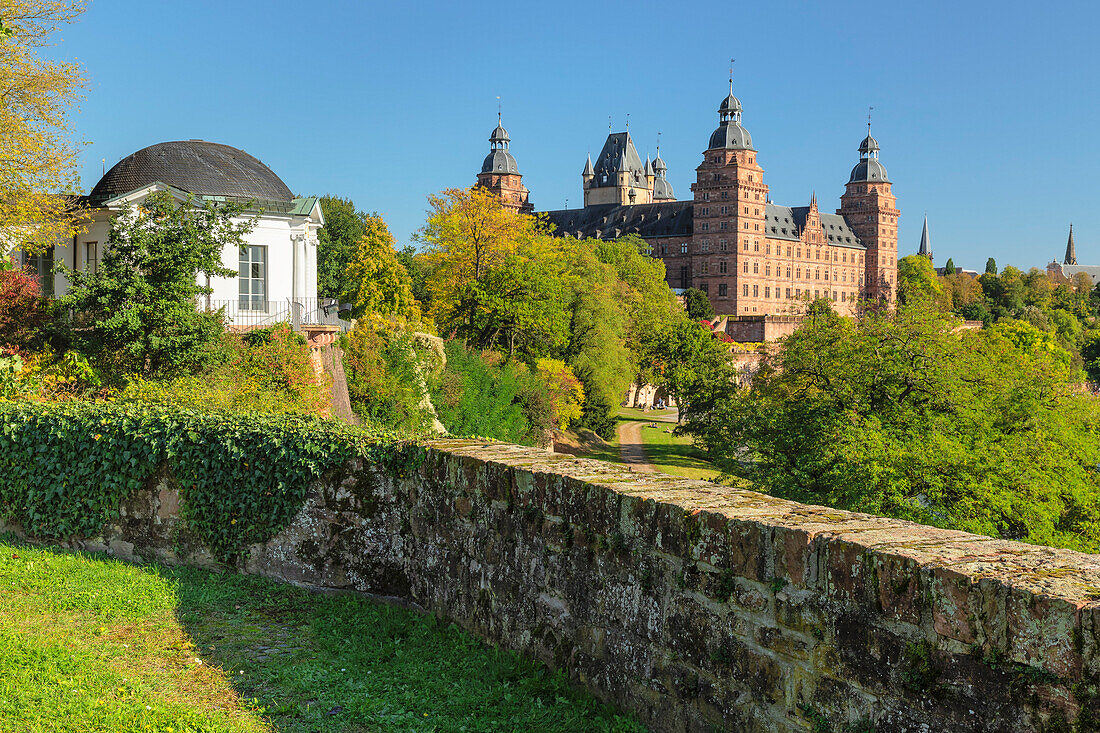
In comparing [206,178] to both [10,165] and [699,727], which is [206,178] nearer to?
[10,165]

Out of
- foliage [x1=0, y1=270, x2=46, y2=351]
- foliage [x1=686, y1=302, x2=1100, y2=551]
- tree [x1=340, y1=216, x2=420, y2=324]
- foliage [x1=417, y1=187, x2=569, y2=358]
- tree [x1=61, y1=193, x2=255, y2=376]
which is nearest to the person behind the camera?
tree [x1=61, y1=193, x2=255, y2=376]

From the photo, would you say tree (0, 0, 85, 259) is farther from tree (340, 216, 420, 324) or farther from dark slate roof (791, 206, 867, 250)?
dark slate roof (791, 206, 867, 250)

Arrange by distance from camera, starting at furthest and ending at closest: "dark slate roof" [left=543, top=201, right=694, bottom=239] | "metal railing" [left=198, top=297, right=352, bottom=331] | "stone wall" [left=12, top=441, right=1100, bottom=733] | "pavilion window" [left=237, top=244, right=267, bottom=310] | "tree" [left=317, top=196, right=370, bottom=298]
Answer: "dark slate roof" [left=543, top=201, right=694, bottom=239] → "tree" [left=317, top=196, right=370, bottom=298] → "pavilion window" [left=237, top=244, right=267, bottom=310] → "metal railing" [left=198, top=297, right=352, bottom=331] → "stone wall" [left=12, top=441, right=1100, bottom=733]

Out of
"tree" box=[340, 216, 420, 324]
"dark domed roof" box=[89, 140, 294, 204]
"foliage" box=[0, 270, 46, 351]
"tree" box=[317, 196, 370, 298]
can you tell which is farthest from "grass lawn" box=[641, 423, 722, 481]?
"foliage" box=[0, 270, 46, 351]

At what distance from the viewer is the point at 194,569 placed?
8.87m

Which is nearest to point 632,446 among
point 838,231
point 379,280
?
point 379,280

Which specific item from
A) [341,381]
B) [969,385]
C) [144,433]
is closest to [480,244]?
[341,381]

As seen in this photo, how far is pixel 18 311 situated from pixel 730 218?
118 m

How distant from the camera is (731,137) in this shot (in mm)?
128250

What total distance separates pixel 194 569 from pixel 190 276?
1065cm

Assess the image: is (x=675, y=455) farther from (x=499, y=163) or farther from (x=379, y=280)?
(x=499, y=163)

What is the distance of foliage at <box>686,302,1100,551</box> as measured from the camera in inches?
838

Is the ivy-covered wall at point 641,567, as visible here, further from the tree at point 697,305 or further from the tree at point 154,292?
the tree at point 697,305

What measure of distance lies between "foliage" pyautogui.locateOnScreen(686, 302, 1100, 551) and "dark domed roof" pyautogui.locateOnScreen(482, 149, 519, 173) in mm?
114169
